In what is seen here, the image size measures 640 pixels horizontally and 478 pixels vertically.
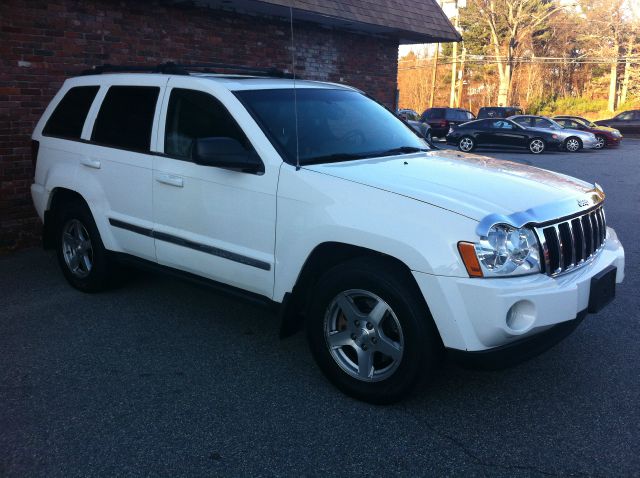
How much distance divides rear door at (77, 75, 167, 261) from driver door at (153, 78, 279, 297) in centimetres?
15

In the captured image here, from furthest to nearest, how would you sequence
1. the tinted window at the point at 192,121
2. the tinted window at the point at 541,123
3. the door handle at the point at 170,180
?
the tinted window at the point at 541,123
the door handle at the point at 170,180
the tinted window at the point at 192,121

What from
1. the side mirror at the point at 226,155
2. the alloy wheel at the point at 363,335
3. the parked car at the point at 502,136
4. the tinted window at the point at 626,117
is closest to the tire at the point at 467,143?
the parked car at the point at 502,136

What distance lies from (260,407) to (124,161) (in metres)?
2.32

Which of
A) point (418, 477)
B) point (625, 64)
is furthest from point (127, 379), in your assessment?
point (625, 64)

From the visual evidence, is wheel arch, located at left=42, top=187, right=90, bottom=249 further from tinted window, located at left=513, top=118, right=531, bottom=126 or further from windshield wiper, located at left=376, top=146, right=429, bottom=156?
tinted window, located at left=513, top=118, right=531, bottom=126

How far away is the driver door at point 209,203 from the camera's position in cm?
390

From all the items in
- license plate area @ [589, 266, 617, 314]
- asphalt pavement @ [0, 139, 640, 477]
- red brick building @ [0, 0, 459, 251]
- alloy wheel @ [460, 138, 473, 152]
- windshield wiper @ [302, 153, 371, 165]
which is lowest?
asphalt pavement @ [0, 139, 640, 477]

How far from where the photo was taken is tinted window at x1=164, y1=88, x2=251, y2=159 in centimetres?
424

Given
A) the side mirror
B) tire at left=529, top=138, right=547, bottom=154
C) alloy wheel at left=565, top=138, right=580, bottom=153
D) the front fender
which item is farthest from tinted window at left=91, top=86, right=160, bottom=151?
alloy wheel at left=565, top=138, right=580, bottom=153

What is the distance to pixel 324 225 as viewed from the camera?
139 inches

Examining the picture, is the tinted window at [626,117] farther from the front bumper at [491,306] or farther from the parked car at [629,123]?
the front bumper at [491,306]

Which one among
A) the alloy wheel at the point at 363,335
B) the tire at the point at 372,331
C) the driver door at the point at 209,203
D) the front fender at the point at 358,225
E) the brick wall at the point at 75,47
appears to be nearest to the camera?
the front fender at the point at 358,225

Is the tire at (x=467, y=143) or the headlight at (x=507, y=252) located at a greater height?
the headlight at (x=507, y=252)

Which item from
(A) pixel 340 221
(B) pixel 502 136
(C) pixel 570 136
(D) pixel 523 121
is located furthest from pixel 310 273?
(D) pixel 523 121
